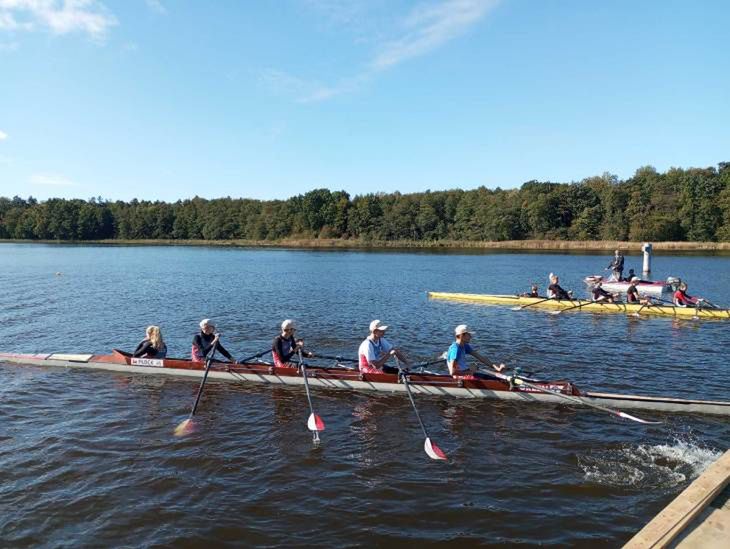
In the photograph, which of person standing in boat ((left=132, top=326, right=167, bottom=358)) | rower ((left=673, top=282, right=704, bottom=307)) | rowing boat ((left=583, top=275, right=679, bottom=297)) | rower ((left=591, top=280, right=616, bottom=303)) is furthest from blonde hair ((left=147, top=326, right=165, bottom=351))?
rowing boat ((left=583, top=275, right=679, bottom=297))

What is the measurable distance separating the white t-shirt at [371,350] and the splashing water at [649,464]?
5.87m

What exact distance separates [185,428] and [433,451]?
5.70m

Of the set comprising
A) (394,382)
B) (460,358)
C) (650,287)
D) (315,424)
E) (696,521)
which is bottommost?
(315,424)

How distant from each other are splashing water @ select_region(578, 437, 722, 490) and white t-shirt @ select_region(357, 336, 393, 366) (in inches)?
231

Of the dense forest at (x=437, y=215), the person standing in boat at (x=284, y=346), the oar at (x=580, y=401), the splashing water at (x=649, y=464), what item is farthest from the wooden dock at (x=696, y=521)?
the dense forest at (x=437, y=215)

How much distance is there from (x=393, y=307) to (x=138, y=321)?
13691 mm

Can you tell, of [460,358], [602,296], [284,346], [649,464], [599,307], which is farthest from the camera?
[602,296]

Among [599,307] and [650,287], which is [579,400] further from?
[650,287]

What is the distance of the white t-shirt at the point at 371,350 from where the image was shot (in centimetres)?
1466

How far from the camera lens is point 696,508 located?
6.50 metres

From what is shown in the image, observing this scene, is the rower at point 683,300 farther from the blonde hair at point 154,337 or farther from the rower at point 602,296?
the blonde hair at point 154,337

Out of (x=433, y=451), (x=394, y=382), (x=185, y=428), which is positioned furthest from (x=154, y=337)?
(x=433, y=451)

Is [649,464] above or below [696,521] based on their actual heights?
below

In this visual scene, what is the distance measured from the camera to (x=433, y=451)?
10.7 metres
